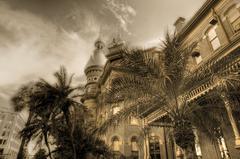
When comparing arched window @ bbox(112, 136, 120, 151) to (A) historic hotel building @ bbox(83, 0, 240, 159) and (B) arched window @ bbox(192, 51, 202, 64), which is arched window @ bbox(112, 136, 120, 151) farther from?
(B) arched window @ bbox(192, 51, 202, 64)

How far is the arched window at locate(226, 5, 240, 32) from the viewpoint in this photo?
12497mm

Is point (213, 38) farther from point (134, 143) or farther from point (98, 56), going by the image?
point (98, 56)

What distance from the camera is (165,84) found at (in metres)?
8.43

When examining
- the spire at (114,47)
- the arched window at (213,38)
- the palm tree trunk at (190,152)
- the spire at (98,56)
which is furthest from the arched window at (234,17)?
the spire at (98,56)

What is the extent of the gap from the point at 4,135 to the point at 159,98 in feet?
298

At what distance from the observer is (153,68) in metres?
8.41

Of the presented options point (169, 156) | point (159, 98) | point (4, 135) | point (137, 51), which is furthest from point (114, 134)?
point (4, 135)

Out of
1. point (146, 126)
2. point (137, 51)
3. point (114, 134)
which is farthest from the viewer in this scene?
point (114, 134)

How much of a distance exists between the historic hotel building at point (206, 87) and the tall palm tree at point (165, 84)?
0.39 m

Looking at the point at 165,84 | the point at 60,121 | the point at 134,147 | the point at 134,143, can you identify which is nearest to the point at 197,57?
the point at 165,84

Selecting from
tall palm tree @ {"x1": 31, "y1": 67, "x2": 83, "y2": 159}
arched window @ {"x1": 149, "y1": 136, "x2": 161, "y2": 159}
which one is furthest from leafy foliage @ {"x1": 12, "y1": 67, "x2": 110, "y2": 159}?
arched window @ {"x1": 149, "y1": 136, "x2": 161, "y2": 159}

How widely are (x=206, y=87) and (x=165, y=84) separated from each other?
2231mm

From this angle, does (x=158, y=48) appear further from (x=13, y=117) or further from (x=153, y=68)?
(x=13, y=117)

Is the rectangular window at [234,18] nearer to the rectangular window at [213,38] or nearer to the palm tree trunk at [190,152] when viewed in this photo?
the rectangular window at [213,38]
